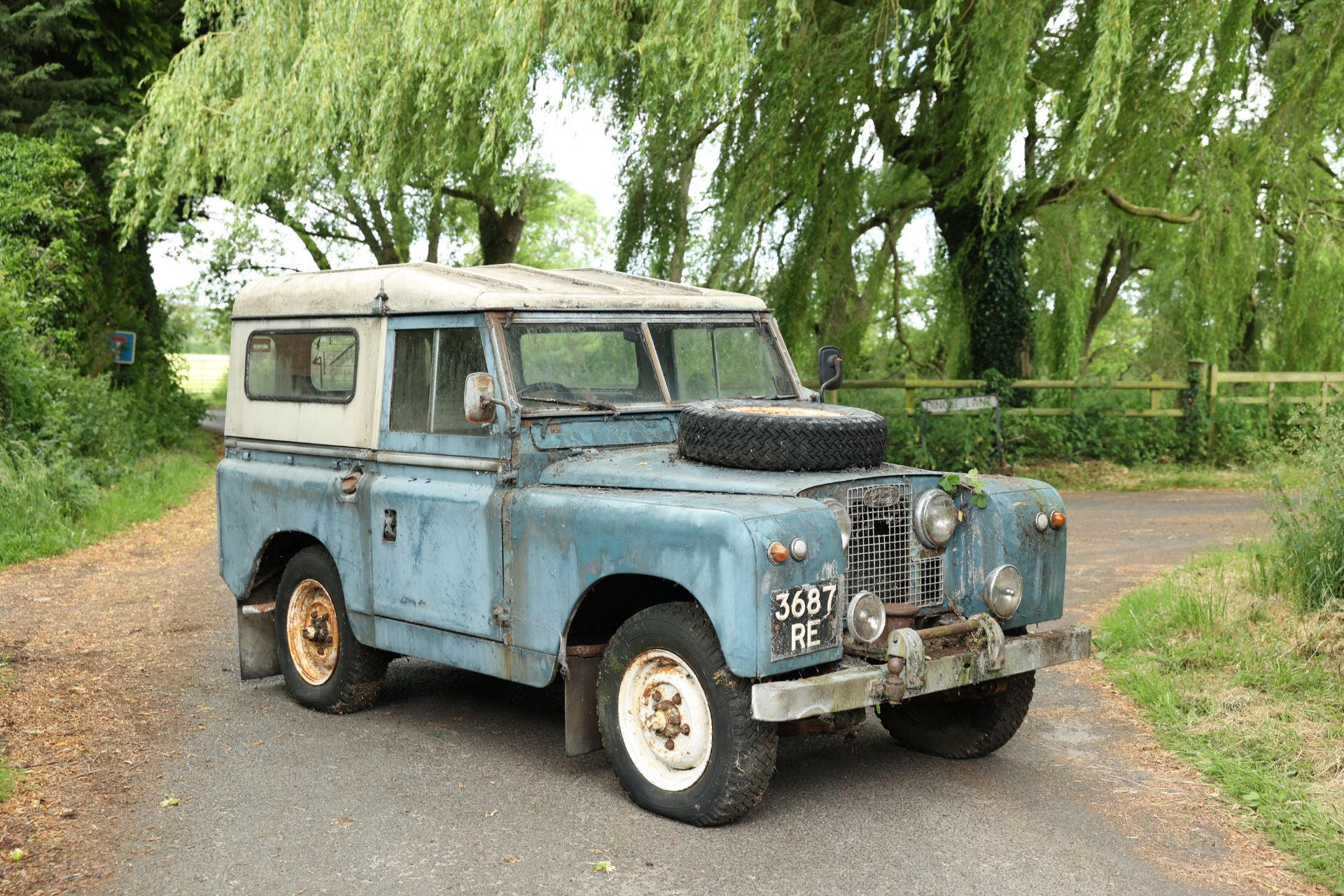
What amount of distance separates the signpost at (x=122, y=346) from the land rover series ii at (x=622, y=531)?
46.9 ft

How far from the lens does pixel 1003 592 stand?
226 inches

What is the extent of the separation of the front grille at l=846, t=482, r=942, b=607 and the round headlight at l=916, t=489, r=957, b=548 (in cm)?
4

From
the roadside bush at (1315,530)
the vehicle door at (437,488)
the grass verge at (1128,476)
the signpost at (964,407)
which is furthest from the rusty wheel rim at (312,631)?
the grass verge at (1128,476)

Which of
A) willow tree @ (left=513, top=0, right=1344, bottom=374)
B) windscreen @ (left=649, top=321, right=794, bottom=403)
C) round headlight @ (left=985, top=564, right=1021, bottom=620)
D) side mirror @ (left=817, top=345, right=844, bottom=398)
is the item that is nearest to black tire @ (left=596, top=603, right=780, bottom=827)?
round headlight @ (left=985, top=564, right=1021, bottom=620)

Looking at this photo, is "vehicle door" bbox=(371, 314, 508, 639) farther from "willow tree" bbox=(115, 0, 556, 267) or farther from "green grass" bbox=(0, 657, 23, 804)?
"willow tree" bbox=(115, 0, 556, 267)

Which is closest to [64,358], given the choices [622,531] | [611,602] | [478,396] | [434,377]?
[434,377]

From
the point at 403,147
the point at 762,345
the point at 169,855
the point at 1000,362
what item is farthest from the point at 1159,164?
the point at 169,855

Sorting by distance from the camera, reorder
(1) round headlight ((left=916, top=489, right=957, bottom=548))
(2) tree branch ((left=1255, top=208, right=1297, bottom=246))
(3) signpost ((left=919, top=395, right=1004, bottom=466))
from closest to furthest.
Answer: (1) round headlight ((left=916, top=489, right=957, bottom=548)) < (3) signpost ((left=919, top=395, right=1004, bottom=466)) < (2) tree branch ((left=1255, top=208, right=1297, bottom=246))

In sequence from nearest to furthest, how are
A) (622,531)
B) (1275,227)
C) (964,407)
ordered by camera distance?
(622,531)
(964,407)
(1275,227)

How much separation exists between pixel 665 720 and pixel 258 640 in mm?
3343

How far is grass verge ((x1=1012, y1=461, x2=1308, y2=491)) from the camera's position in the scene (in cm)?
1748

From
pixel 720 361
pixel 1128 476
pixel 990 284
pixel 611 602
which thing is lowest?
pixel 1128 476

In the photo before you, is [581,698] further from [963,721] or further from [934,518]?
[963,721]

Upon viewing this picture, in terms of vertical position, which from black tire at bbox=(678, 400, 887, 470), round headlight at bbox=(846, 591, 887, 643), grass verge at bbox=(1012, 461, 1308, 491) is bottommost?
grass verge at bbox=(1012, 461, 1308, 491)
